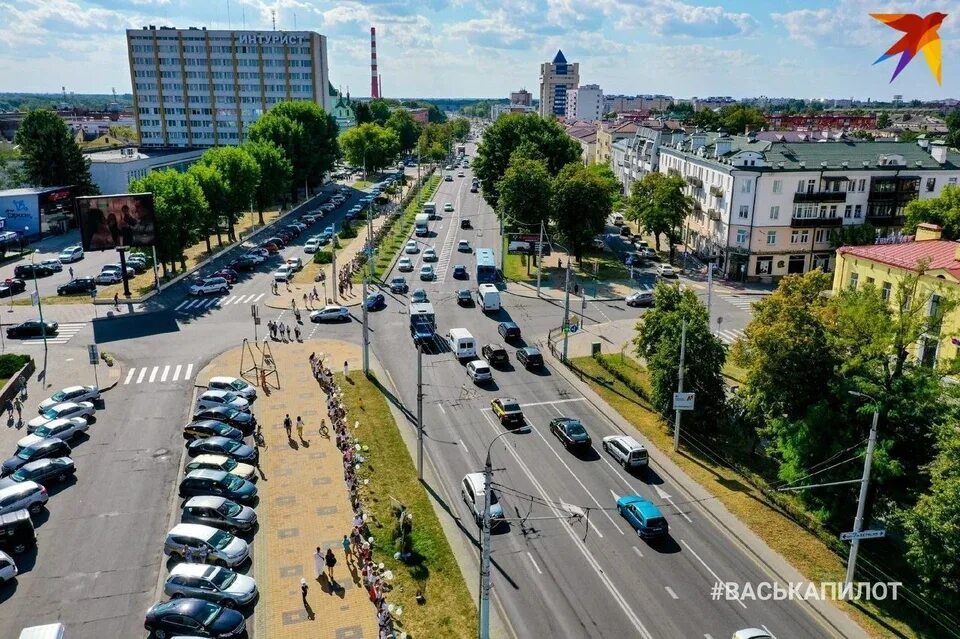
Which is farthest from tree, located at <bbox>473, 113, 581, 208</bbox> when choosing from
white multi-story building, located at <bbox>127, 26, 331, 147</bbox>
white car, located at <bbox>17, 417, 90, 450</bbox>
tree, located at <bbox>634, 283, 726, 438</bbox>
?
white multi-story building, located at <bbox>127, 26, 331, 147</bbox>

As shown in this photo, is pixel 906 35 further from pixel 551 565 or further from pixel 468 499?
pixel 468 499

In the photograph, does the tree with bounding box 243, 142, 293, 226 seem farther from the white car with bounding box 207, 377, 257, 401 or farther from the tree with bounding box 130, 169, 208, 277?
the white car with bounding box 207, 377, 257, 401

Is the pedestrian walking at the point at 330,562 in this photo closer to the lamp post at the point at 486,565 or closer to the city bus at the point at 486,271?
the lamp post at the point at 486,565

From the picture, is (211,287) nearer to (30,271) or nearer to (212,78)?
(30,271)

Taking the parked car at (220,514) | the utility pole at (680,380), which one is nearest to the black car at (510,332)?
the utility pole at (680,380)

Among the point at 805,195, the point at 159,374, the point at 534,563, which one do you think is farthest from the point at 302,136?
the point at 534,563

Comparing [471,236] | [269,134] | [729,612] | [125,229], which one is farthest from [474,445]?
[269,134]
